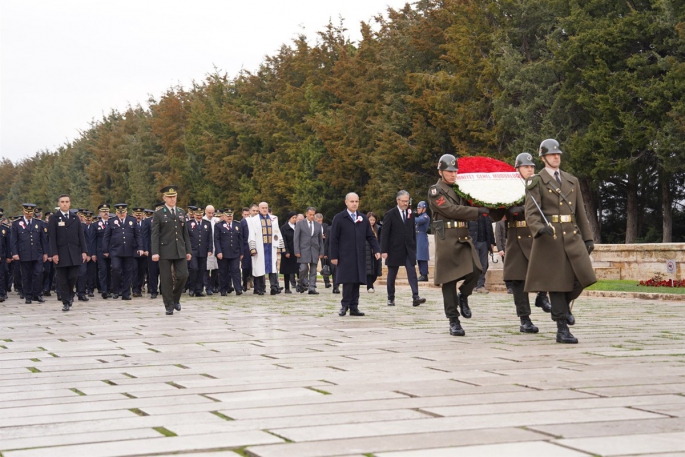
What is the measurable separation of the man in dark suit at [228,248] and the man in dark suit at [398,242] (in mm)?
6599

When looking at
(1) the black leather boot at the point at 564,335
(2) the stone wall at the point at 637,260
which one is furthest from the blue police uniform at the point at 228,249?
(1) the black leather boot at the point at 564,335

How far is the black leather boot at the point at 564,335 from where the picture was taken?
9843mm

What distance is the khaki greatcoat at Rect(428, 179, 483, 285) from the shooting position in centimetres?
1083

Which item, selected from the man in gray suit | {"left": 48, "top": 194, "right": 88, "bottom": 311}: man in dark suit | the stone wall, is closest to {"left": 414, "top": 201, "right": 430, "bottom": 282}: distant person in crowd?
the stone wall

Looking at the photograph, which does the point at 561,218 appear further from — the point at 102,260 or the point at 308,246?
the point at 102,260

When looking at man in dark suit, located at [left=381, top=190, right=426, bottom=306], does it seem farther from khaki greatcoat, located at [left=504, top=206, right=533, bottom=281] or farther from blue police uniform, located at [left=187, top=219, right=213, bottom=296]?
blue police uniform, located at [left=187, top=219, right=213, bottom=296]

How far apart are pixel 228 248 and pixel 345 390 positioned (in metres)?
16.3

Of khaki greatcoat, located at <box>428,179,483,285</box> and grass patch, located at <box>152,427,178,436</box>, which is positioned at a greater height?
khaki greatcoat, located at <box>428,179,483,285</box>

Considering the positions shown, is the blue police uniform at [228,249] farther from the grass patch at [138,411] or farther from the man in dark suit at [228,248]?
the grass patch at [138,411]

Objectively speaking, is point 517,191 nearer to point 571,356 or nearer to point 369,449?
point 571,356

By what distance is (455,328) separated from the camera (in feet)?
35.9

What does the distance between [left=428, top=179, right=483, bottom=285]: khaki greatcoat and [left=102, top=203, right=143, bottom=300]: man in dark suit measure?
1281 centimetres

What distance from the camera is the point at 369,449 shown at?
486cm

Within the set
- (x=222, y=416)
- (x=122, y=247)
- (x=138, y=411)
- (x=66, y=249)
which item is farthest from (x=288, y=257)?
(x=222, y=416)
